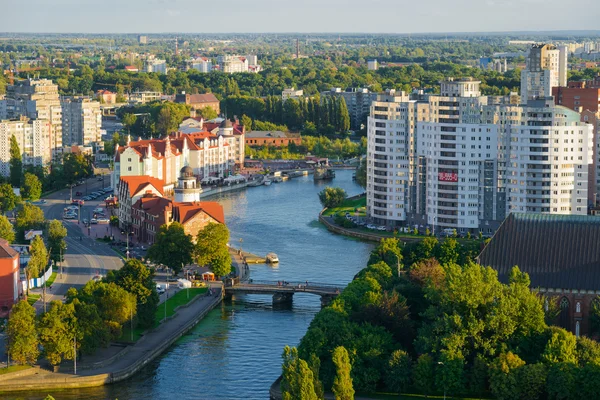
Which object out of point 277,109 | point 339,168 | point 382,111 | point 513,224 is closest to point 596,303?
point 513,224

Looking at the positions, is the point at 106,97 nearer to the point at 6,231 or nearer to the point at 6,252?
the point at 6,231

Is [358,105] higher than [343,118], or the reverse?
[358,105]

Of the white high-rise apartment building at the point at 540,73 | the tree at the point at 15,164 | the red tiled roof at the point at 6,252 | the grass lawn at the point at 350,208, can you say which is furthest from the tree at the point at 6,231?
the white high-rise apartment building at the point at 540,73

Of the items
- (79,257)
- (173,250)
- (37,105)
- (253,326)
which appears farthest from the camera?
(37,105)

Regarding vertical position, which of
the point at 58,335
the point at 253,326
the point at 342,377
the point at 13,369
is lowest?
the point at 253,326

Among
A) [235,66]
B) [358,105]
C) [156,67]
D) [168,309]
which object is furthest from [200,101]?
[168,309]

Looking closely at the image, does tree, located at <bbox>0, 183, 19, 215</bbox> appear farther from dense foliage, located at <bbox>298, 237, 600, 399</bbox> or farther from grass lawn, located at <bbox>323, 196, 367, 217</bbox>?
dense foliage, located at <bbox>298, 237, 600, 399</bbox>

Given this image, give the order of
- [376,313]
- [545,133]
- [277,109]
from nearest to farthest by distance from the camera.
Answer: [376,313], [545,133], [277,109]

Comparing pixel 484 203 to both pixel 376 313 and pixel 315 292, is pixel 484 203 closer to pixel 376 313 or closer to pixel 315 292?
pixel 315 292
